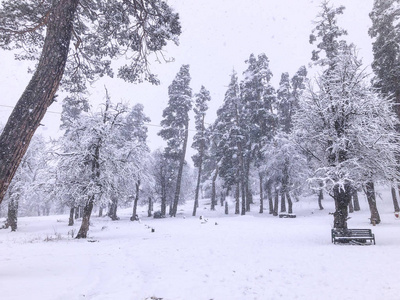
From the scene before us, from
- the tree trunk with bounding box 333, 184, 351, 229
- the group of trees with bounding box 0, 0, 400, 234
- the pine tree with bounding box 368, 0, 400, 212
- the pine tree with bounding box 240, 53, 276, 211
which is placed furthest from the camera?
the pine tree with bounding box 240, 53, 276, 211

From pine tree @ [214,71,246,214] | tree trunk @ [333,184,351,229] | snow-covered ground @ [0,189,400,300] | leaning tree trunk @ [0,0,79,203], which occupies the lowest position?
snow-covered ground @ [0,189,400,300]

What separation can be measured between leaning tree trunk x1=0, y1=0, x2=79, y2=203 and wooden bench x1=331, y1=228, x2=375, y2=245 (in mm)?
13041

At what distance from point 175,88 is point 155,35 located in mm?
26714

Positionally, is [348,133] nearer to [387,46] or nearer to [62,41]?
[387,46]

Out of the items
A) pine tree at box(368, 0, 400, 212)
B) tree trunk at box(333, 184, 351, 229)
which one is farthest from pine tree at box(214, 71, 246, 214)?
tree trunk at box(333, 184, 351, 229)

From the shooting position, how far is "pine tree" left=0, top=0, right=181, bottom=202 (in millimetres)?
4266

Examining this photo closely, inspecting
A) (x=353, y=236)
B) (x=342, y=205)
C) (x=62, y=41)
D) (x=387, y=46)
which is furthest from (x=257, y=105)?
(x=62, y=41)

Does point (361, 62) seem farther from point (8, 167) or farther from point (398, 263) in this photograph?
point (8, 167)

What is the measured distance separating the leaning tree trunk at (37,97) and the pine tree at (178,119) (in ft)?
89.3

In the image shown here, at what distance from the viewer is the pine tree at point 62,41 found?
4266mm

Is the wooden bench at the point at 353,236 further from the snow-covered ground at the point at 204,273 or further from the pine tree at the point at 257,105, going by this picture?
the pine tree at the point at 257,105

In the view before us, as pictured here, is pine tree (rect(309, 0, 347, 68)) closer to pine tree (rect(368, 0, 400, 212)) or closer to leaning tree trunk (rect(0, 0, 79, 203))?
pine tree (rect(368, 0, 400, 212))

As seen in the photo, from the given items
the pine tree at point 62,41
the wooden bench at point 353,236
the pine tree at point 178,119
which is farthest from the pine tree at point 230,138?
the pine tree at point 62,41

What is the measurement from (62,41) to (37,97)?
1.32m
